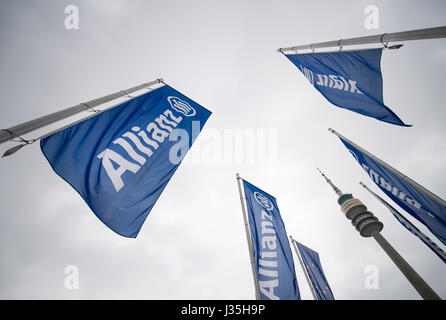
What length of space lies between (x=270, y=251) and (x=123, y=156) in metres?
5.92

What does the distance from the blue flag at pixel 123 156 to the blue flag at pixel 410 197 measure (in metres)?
9.01

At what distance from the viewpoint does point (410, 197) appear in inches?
331

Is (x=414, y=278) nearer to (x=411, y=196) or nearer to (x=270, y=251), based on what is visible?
(x=411, y=196)

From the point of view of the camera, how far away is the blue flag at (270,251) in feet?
21.8

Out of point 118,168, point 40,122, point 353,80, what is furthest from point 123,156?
point 353,80

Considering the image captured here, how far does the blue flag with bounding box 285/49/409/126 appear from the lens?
6.65m

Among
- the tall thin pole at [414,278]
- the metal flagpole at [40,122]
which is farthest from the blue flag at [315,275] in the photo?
the metal flagpole at [40,122]

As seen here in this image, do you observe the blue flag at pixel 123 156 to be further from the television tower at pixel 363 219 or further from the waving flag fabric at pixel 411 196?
the television tower at pixel 363 219

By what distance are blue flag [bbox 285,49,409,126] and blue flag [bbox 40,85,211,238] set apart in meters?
5.95

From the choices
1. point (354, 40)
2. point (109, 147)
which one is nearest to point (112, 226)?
point (109, 147)

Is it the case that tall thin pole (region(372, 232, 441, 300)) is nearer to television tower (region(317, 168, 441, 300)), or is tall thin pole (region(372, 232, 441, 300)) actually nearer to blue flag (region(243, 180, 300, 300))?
television tower (region(317, 168, 441, 300))

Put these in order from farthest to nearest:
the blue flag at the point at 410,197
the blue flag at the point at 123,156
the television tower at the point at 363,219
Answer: the television tower at the point at 363,219
the blue flag at the point at 410,197
the blue flag at the point at 123,156

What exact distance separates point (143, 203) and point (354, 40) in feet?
27.2

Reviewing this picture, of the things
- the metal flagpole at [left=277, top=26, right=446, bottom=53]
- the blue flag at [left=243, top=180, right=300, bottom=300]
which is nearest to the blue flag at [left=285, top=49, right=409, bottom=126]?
the metal flagpole at [left=277, top=26, right=446, bottom=53]
